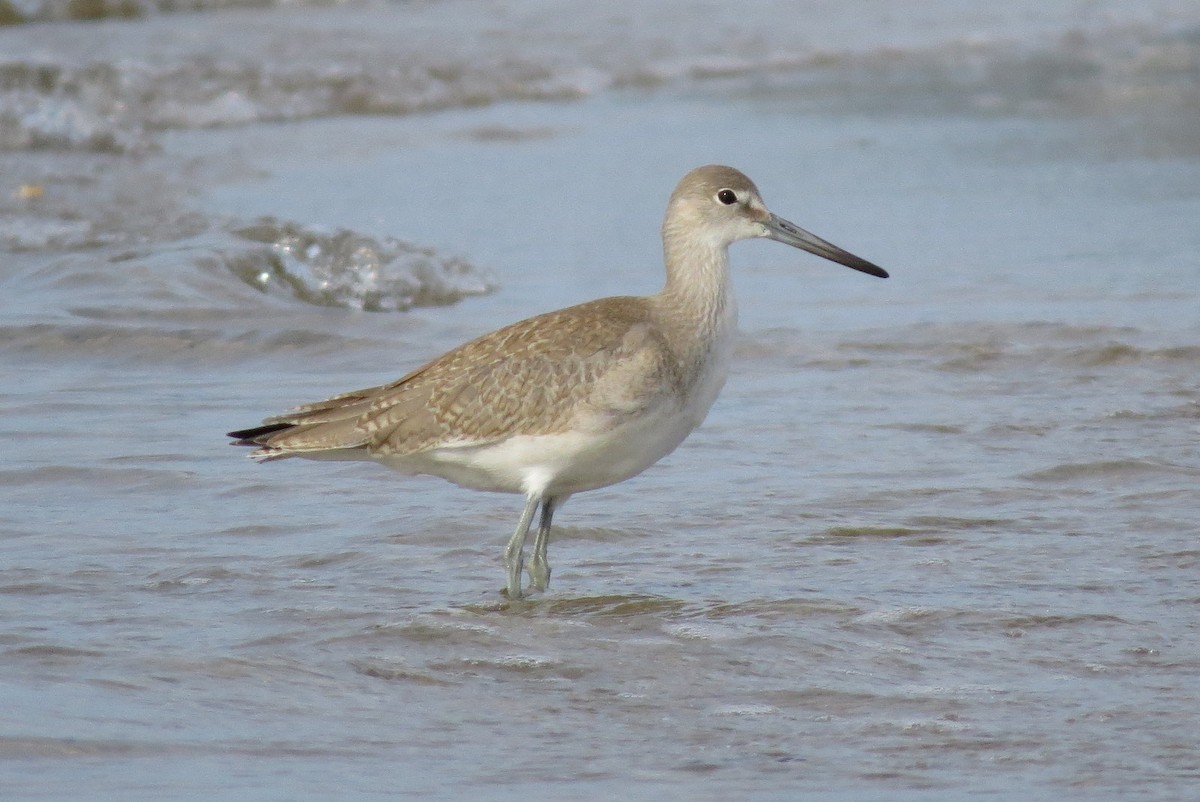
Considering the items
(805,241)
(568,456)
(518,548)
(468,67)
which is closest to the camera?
(568,456)

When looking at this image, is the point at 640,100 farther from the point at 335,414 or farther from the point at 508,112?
the point at 335,414

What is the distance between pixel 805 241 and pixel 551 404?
1290 mm

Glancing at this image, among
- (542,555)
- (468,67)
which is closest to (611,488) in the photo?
(542,555)

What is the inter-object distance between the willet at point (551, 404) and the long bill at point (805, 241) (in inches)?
11.1

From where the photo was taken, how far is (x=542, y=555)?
5.70 m

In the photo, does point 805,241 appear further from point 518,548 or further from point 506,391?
point 518,548

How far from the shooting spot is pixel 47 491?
21.1 ft

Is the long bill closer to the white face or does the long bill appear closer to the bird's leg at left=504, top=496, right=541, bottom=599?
the white face

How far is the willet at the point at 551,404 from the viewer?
18.0 ft

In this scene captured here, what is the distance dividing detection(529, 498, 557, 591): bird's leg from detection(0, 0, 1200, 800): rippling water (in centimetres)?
11

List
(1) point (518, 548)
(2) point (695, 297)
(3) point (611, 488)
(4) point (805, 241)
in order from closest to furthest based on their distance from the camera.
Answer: (1) point (518, 548) < (2) point (695, 297) < (4) point (805, 241) < (3) point (611, 488)

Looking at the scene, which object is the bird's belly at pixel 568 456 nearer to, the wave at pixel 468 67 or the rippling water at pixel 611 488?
the rippling water at pixel 611 488

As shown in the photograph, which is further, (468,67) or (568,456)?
(468,67)

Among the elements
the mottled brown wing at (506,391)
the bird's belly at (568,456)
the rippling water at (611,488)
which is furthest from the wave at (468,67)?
the bird's belly at (568,456)
